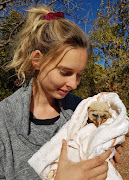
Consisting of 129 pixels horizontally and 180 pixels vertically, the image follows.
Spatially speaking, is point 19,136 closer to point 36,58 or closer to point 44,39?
point 36,58

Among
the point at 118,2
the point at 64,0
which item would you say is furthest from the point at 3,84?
the point at 118,2

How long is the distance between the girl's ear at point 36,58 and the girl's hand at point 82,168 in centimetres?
91

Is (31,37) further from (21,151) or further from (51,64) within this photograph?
(21,151)

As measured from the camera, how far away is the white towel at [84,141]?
1.05m

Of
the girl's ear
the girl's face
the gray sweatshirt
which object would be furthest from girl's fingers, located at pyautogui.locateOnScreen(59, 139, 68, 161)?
the girl's ear

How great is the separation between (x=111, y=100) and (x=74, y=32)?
779 millimetres

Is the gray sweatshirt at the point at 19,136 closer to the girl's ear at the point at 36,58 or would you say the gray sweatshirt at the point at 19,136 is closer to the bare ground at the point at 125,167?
the girl's ear at the point at 36,58

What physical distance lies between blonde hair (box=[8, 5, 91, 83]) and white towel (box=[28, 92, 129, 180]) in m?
0.66

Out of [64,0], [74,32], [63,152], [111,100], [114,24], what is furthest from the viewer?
[114,24]

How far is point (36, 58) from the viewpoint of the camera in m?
1.65

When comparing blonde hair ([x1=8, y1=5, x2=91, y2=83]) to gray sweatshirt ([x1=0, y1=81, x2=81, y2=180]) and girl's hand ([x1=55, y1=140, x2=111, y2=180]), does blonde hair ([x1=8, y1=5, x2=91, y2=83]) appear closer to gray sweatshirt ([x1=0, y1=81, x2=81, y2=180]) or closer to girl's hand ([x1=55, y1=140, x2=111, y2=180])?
gray sweatshirt ([x1=0, y1=81, x2=81, y2=180])

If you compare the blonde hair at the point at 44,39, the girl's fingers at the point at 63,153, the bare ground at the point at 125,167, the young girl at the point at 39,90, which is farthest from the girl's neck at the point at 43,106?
the bare ground at the point at 125,167

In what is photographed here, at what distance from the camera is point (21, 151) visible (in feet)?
4.54

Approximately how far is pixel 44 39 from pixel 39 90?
0.58 metres
